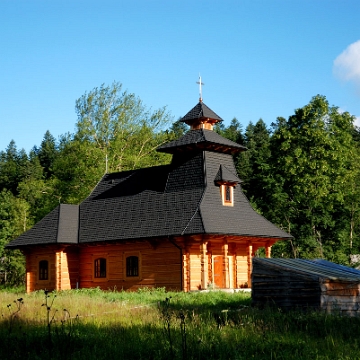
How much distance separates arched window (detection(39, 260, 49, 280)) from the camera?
3500 centimetres

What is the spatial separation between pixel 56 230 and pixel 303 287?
17.9 meters

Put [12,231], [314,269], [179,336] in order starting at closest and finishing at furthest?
[179,336], [314,269], [12,231]

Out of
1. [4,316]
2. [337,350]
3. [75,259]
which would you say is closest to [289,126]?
[75,259]

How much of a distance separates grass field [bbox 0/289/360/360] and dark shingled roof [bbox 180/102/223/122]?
17.1m

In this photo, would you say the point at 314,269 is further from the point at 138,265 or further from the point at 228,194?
the point at 138,265

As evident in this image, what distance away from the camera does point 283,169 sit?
48.1 metres

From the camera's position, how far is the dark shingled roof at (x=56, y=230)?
1339 inches

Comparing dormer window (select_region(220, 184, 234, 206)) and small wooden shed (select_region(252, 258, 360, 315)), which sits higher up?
dormer window (select_region(220, 184, 234, 206))

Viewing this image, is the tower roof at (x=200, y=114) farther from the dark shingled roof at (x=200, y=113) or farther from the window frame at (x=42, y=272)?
the window frame at (x=42, y=272)

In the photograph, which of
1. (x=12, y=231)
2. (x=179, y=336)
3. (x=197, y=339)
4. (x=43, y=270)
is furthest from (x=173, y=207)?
(x=12, y=231)

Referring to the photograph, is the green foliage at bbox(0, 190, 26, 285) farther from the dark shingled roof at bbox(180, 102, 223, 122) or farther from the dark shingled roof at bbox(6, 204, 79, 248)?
the dark shingled roof at bbox(180, 102, 223, 122)

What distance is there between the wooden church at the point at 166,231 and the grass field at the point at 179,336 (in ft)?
38.8

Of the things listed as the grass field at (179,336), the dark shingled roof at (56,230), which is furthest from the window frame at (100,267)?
the grass field at (179,336)

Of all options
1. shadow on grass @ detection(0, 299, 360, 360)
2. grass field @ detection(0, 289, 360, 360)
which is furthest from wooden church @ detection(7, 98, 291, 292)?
shadow on grass @ detection(0, 299, 360, 360)
